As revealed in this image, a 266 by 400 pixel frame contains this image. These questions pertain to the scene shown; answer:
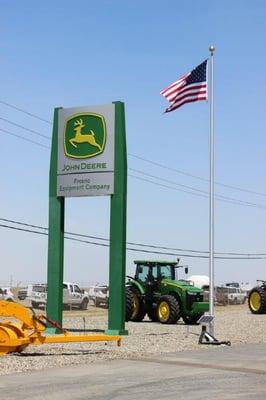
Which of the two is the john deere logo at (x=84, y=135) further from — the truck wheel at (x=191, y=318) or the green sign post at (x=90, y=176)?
the truck wheel at (x=191, y=318)

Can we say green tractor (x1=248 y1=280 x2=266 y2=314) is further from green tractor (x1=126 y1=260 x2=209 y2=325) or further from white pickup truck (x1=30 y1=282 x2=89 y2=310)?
white pickup truck (x1=30 y1=282 x2=89 y2=310)

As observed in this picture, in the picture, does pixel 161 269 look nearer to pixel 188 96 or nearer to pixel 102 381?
pixel 188 96

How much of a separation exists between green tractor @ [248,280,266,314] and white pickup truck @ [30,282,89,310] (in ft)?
41.8

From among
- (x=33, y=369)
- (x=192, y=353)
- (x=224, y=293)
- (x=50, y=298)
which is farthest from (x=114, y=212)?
(x=224, y=293)

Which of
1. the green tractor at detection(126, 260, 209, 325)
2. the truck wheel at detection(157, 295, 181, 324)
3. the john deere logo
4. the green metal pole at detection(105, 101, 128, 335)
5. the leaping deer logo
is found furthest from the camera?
the green tractor at detection(126, 260, 209, 325)

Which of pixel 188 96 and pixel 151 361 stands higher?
pixel 188 96

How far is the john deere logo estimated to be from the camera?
23.2m

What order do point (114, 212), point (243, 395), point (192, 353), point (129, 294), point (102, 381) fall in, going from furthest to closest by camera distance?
1. point (129, 294)
2. point (114, 212)
3. point (192, 353)
4. point (102, 381)
5. point (243, 395)

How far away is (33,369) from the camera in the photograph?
1321cm

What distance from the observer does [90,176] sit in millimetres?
23188

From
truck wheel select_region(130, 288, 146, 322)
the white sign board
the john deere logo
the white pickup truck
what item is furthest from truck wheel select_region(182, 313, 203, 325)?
the white pickup truck

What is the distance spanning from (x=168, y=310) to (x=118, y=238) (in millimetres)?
7646

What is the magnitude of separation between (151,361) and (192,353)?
2273 millimetres

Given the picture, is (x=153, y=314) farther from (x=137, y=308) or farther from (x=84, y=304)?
(x=84, y=304)
